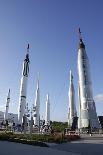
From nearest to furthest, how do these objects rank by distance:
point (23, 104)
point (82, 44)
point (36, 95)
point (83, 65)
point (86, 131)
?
point (86, 131)
point (83, 65)
point (82, 44)
point (23, 104)
point (36, 95)

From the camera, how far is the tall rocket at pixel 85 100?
43053 mm

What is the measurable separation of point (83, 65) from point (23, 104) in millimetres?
17705

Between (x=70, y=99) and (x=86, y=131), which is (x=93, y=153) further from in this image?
(x=70, y=99)

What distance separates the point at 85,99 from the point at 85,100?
188 mm

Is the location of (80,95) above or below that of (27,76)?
below

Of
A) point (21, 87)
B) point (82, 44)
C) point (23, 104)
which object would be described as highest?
point (82, 44)

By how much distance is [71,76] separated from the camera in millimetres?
61031

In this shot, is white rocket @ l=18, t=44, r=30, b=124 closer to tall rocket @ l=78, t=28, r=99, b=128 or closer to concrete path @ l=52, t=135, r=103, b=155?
tall rocket @ l=78, t=28, r=99, b=128

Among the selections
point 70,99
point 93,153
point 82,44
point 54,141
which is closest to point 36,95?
point 70,99

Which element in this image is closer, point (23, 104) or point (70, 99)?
point (23, 104)

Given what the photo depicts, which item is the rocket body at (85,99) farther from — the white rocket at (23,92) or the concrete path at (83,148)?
the concrete path at (83,148)

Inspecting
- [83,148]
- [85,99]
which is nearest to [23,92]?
[85,99]

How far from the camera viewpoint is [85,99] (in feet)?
145

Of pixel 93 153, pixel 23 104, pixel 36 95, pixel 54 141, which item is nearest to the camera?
pixel 93 153
